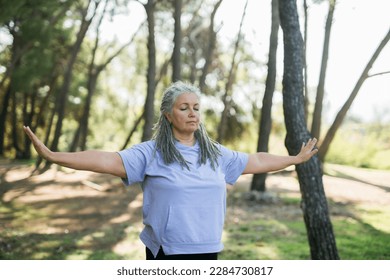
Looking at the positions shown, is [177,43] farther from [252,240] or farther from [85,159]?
[85,159]

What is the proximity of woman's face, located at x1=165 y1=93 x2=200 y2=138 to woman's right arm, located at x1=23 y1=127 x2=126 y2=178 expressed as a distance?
1.11ft

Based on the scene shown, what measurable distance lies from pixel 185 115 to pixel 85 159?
53 cm

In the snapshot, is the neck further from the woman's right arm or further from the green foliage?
the green foliage

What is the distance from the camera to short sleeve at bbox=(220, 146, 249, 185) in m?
2.52

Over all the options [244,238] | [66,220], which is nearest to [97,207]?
[66,220]

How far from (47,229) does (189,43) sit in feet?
40.1

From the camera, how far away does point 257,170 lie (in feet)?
8.64

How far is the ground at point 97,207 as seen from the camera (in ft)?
20.5

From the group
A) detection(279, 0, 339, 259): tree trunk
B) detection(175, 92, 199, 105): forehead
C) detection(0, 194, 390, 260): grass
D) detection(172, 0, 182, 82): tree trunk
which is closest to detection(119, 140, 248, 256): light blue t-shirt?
detection(175, 92, 199, 105): forehead

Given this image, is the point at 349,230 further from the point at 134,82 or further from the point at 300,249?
the point at 134,82

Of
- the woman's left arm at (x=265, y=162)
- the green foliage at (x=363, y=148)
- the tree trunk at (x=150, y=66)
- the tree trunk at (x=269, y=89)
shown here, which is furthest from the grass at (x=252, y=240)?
the green foliage at (x=363, y=148)

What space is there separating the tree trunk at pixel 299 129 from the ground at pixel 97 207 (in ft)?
7.04

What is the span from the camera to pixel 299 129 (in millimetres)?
4395
